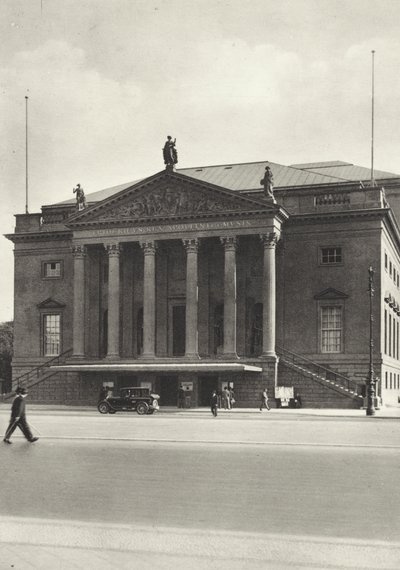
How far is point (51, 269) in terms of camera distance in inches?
2655

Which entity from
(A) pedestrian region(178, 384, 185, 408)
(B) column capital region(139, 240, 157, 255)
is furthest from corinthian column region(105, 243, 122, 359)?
(A) pedestrian region(178, 384, 185, 408)

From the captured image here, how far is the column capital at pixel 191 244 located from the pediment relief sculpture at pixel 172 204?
193 cm

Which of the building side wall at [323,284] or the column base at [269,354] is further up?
the building side wall at [323,284]

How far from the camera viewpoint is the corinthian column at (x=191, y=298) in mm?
56906

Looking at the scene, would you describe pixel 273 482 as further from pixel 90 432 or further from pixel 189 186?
pixel 189 186

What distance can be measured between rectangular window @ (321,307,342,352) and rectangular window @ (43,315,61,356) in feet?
72.2

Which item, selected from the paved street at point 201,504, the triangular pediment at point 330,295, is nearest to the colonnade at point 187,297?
the triangular pediment at point 330,295

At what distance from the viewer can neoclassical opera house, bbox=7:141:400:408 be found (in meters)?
56.1

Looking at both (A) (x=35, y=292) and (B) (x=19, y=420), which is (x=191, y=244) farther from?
(B) (x=19, y=420)

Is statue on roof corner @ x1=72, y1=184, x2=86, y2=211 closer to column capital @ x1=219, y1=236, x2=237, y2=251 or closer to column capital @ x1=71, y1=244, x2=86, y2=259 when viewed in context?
column capital @ x1=71, y1=244, x2=86, y2=259

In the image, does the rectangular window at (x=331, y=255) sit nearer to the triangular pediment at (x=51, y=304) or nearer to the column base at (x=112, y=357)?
the column base at (x=112, y=357)

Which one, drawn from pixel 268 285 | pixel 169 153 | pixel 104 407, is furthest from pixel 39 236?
pixel 104 407

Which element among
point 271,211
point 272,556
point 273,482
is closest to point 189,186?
point 271,211

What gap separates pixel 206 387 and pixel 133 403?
11589mm
